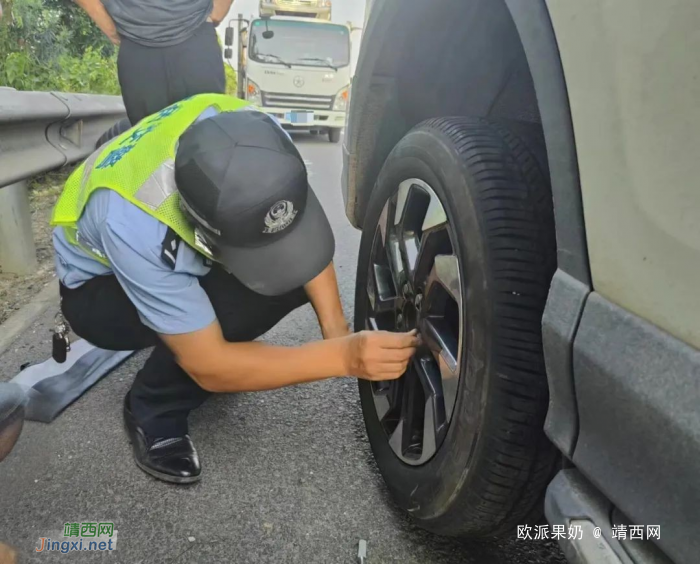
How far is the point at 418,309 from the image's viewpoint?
1427 millimetres

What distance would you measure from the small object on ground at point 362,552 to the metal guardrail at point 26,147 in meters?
1.88

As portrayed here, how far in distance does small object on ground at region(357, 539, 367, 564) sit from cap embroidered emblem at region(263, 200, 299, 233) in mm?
741

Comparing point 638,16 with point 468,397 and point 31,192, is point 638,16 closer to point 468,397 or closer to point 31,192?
point 468,397

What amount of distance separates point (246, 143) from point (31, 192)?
12.5 ft

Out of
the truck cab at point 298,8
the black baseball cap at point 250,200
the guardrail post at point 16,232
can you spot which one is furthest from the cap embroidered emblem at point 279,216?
the truck cab at point 298,8

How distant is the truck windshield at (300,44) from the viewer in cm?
1125

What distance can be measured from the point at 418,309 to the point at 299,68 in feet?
34.7

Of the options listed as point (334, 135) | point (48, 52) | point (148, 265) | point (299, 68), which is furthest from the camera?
point (334, 135)

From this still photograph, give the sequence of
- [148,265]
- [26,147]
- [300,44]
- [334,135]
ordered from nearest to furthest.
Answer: [148,265] → [26,147] → [300,44] → [334,135]

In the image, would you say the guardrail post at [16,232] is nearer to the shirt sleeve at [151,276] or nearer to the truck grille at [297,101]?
the shirt sleeve at [151,276]

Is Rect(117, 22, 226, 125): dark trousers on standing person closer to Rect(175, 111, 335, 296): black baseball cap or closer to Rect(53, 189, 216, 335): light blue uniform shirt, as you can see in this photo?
Rect(53, 189, 216, 335): light blue uniform shirt

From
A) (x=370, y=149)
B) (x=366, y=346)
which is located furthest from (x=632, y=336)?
(x=370, y=149)

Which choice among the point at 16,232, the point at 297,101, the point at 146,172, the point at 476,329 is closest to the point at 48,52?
the point at 297,101

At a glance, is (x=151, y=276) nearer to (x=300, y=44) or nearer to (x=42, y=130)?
(x=42, y=130)
